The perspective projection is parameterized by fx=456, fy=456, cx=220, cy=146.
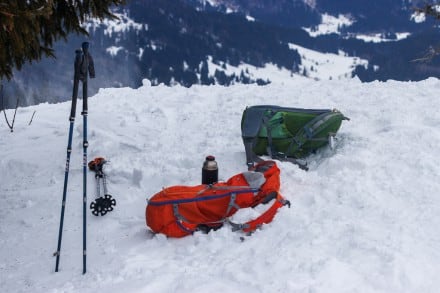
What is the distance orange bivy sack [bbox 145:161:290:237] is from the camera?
5410 millimetres

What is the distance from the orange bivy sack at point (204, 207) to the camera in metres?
5.41

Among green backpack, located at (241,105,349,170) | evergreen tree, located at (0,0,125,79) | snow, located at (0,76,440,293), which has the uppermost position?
evergreen tree, located at (0,0,125,79)

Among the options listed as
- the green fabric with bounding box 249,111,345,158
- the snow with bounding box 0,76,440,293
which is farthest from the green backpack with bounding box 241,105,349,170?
the snow with bounding box 0,76,440,293

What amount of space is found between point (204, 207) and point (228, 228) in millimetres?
388

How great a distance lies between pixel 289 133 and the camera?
24.1ft

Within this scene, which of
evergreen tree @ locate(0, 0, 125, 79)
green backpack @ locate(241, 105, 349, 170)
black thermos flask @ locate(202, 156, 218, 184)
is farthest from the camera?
green backpack @ locate(241, 105, 349, 170)

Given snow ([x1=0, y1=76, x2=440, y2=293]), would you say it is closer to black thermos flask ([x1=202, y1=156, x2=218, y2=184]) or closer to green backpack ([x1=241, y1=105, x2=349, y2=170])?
green backpack ([x1=241, y1=105, x2=349, y2=170])

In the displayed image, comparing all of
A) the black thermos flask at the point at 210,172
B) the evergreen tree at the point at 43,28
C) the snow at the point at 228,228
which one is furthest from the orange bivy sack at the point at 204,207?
the evergreen tree at the point at 43,28

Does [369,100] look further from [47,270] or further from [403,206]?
[47,270]

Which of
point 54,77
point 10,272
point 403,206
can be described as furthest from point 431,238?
point 54,77

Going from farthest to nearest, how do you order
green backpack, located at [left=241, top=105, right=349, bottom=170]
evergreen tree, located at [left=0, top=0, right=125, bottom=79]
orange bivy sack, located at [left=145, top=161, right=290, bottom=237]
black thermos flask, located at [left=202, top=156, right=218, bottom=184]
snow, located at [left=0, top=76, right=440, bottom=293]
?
green backpack, located at [left=241, top=105, right=349, bottom=170], black thermos flask, located at [left=202, top=156, right=218, bottom=184], evergreen tree, located at [left=0, top=0, right=125, bottom=79], orange bivy sack, located at [left=145, top=161, right=290, bottom=237], snow, located at [left=0, top=76, right=440, bottom=293]

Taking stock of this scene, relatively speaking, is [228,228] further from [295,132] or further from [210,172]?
[295,132]

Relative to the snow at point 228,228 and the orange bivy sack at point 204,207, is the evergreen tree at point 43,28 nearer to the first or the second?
the snow at point 228,228

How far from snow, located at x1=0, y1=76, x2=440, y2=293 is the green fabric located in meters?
0.24
